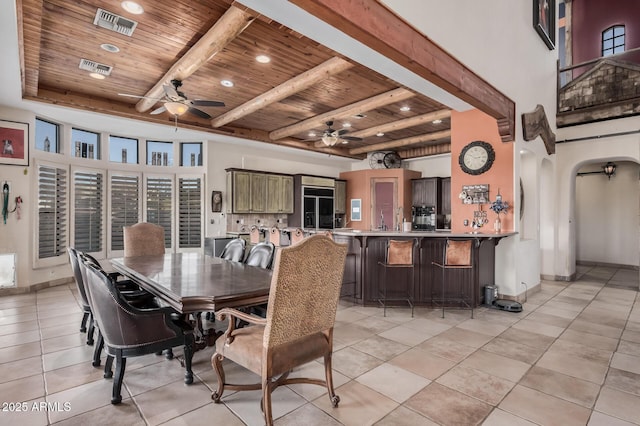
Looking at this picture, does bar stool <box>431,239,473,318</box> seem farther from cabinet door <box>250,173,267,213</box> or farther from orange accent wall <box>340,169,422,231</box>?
orange accent wall <box>340,169,422,231</box>

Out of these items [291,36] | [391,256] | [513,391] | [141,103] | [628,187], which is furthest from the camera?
[628,187]

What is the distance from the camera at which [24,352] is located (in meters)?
3.09

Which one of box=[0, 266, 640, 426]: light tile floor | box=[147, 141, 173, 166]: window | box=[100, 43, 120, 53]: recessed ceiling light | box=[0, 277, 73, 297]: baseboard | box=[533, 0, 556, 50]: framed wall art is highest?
box=[533, 0, 556, 50]: framed wall art

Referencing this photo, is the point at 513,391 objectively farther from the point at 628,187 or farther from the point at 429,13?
the point at 628,187

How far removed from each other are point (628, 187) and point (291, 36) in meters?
8.69

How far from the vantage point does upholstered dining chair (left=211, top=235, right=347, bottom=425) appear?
1905mm

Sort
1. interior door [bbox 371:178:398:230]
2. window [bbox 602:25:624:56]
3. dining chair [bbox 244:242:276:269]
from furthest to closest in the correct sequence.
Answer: interior door [bbox 371:178:398:230] → window [bbox 602:25:624:56] → dining chair [bbox 244:242:276:269]

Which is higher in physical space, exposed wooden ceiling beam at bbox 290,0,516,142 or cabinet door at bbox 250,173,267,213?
exposed wooden ceiling beam at bbox 290,0,516,142

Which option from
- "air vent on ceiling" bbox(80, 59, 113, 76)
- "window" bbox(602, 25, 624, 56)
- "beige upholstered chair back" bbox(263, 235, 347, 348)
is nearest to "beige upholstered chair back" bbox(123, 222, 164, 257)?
"air vent on ceiling" bbox(80, 59, 113, 76)

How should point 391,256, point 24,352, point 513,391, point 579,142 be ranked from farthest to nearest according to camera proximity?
1. point 579,142
2. point 391,256
3. point 24,352
4. point 513,391

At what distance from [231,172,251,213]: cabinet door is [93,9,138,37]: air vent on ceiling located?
413cm

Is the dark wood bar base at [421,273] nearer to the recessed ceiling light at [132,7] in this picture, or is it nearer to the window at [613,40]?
the recessed ceiling light at [132,7]

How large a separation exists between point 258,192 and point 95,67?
410 cm

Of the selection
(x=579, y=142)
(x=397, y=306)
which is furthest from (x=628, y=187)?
(x=397, y=306)
